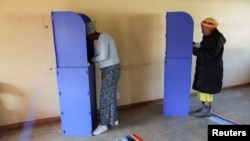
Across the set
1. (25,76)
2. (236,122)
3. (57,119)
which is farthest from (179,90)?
(25,76)

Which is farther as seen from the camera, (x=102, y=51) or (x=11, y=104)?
(x=11, y=104)

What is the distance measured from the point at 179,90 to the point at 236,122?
844 millimetres

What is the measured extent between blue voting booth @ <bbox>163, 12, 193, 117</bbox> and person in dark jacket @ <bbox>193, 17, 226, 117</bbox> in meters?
0.15

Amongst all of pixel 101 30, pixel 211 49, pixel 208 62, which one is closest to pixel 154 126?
pixel 208 62

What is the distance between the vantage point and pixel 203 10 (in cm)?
384

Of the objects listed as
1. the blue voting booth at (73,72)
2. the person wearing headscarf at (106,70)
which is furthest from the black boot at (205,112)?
the blue voting booth at (73,72)

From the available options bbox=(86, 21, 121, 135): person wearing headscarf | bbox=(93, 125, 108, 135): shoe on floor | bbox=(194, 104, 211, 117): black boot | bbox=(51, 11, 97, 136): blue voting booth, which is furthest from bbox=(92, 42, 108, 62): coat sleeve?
bbox=(194, 104, 211, 117): black boot

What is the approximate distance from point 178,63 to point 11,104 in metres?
2.27

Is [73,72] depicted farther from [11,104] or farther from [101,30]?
[11,104]

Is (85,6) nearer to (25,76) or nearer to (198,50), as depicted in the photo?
(25,76)

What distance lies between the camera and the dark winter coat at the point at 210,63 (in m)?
→ 2.93

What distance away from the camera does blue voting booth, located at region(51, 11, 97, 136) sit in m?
2.54

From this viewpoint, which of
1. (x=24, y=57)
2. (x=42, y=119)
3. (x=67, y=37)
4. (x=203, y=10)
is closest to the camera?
(x=67, y=37)

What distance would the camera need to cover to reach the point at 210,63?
3.06 metres
